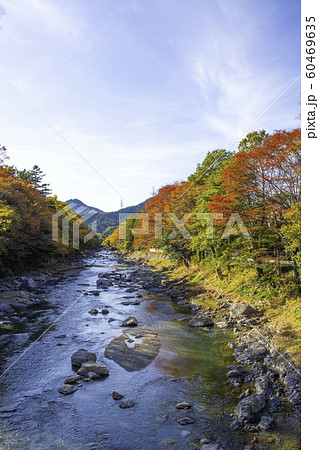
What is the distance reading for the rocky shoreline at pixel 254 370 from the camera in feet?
23.0

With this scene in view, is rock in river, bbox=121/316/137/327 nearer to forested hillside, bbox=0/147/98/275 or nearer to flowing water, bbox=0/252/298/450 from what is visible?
flowing water, bbox=0/252/298/450

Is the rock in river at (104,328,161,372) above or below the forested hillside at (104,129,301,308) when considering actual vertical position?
below

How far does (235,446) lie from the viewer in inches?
239

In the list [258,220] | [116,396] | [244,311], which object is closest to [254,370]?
[116,396]

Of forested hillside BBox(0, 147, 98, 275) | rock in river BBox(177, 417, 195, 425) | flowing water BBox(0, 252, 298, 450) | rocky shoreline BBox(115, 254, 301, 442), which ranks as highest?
forested hillside BBox(0, 147, 98, 275)

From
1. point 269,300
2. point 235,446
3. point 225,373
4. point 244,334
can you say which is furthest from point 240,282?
point 235,446

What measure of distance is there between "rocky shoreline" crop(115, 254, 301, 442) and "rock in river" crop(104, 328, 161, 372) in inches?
115

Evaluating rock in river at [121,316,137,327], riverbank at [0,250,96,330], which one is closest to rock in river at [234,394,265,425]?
rock in river at [121,316,137,327]

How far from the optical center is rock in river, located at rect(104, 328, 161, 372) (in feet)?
34.0

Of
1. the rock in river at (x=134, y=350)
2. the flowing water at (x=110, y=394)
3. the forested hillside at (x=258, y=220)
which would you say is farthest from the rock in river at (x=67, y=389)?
the forested hillside at (x=258, y=220)

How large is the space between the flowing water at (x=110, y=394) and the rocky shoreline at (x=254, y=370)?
1.09 feet

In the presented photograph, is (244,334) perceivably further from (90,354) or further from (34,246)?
(34,246)

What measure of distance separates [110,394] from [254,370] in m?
4.69

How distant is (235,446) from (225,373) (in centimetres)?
338
